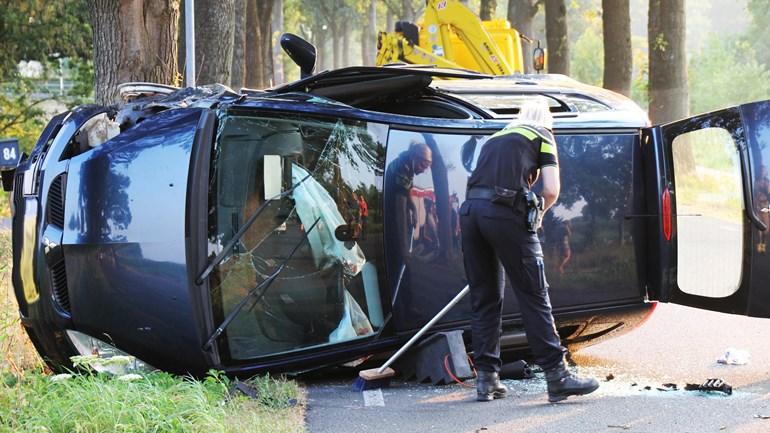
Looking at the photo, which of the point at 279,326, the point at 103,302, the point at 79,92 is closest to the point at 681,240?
the point at 279,326

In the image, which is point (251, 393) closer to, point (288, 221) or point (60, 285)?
point (288, 221)

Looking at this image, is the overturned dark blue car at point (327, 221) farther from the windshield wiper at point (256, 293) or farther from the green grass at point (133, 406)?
the green grass at point (133, 406)

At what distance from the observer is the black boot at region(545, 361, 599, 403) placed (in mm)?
5527

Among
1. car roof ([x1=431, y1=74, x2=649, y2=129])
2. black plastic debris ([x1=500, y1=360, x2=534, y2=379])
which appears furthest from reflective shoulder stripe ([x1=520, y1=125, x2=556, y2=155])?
black plastic debris ([x1=500, y1=360, x2=534, y2=379])

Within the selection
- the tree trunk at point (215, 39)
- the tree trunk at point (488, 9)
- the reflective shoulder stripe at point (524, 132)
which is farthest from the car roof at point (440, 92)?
the tree trunk at point (488, 9)

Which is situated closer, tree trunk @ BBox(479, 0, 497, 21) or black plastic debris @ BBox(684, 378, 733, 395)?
black plastic debris @ BBox(684, 378, 733, 395)

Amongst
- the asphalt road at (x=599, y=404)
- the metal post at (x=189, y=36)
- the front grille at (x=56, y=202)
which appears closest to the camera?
the asphalt road at (x=599, y=404)

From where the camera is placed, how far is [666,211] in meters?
6.31

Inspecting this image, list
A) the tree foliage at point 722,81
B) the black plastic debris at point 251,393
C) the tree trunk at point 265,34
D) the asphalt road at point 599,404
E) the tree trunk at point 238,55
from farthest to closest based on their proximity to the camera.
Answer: the tree foliage at point 722,81
the tree trunk at point 265,34
the tree trunk at point 238,55
the black plastic debris at point 251,393
the asphalt road at point 599,404

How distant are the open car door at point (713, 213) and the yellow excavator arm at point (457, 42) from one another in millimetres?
11496

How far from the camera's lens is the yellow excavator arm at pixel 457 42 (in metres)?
18.1

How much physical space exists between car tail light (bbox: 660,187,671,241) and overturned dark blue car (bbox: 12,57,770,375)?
1 centimetres

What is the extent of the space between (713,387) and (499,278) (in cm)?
140

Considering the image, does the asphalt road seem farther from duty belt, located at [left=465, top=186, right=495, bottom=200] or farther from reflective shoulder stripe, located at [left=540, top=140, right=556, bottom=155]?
reflective shoulder stripe, located at [left=540, top=140, right=556, bottom=155]
